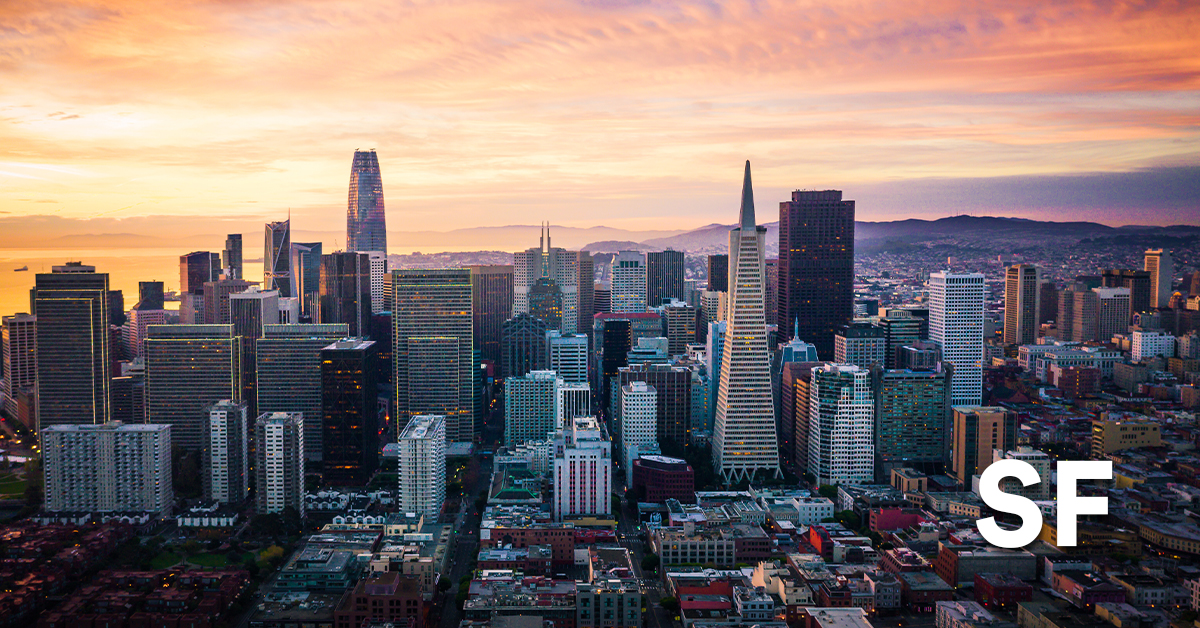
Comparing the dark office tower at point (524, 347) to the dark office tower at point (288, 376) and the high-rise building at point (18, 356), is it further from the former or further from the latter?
the high-rise building at point (18, 356)

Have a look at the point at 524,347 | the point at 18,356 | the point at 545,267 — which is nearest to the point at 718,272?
the point at 545,267

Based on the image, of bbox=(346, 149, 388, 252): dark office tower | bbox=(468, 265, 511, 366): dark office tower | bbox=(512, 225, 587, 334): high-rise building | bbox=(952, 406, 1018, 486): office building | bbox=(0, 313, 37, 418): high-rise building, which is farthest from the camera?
bbox=(346, 149, 388, 252): dark office tower

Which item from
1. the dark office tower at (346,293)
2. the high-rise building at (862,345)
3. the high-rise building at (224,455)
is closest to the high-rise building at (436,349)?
the high-rise building at (224,455)

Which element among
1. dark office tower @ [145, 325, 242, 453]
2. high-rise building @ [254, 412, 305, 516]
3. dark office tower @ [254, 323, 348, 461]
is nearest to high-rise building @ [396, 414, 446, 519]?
high-rise building @ [254, 412, 305, 516]

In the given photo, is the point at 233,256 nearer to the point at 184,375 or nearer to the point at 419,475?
the point at 184,375

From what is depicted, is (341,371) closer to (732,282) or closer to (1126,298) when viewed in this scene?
(732,282)

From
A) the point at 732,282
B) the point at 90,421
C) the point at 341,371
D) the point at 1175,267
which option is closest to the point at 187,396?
the point at 90,421

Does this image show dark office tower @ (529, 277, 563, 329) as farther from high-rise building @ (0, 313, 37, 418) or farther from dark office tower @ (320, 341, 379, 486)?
high-rise building @ (0, 313, 37, 418)
